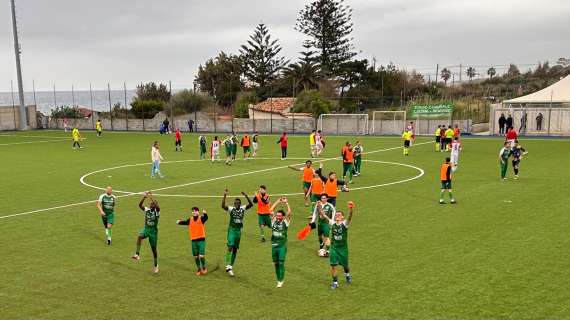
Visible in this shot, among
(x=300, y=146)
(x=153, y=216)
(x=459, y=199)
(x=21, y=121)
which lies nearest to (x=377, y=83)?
(x=300, y=146)

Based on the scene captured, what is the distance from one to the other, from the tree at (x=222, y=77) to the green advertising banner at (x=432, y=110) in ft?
158

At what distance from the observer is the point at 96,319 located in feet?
35.9

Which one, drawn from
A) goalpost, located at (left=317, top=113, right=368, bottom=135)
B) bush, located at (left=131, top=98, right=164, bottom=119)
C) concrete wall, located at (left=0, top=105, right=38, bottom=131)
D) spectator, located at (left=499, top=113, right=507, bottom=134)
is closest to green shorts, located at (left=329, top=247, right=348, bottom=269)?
spectator, located at (left=499, top=113, right=507, bottom=134)

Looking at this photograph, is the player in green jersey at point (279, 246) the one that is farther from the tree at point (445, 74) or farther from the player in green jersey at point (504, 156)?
the tree at point (445, 74)

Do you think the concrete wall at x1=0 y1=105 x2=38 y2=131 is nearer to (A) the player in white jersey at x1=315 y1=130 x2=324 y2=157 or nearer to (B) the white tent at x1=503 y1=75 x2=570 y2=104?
(A) the player in white jersey at x1=315 y1=130 x2=324 y2=157

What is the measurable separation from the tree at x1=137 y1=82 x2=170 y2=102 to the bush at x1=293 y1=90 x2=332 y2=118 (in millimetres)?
34444

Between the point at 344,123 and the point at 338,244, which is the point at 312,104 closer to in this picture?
the point at 344,123

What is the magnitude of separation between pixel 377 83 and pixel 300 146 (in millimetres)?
42010

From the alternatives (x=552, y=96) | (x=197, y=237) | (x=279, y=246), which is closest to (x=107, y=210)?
(x=197, y=237)

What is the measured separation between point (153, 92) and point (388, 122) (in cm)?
5483

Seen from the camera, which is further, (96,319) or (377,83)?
(377,83)

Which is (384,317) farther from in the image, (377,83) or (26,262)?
(377,83)

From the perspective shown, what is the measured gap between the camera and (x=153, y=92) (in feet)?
329

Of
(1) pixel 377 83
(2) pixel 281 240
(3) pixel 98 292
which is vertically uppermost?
(1) pixel 377 83
